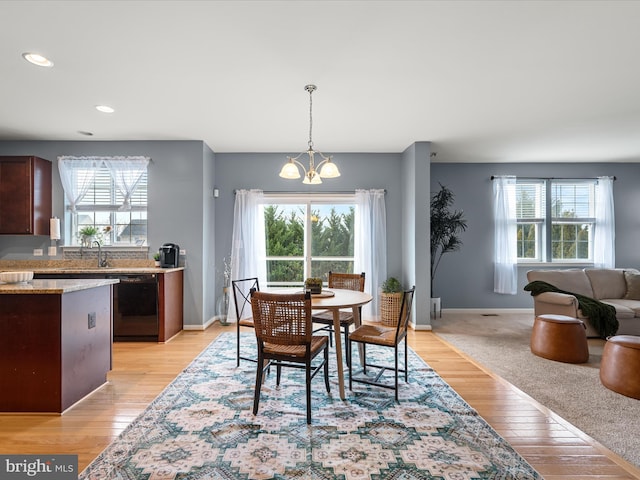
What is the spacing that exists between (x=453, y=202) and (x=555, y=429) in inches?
170

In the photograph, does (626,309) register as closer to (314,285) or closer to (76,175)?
(314,285)

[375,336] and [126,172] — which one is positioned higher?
[126,172]

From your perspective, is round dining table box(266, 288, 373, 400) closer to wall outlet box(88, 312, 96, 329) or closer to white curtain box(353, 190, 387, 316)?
wall outlet box(88, 312, 96, 329)

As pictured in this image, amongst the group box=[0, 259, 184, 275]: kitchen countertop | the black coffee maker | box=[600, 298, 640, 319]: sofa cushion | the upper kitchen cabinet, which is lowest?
box=[600, 298, 640, 319]: sofa cushion

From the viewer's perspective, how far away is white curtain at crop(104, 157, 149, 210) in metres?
4.74

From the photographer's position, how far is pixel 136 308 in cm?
416

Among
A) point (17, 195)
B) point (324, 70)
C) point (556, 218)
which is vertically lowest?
point (556, 218)

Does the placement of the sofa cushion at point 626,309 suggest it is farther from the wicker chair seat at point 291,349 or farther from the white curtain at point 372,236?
the wicker chair seat at point 291,349

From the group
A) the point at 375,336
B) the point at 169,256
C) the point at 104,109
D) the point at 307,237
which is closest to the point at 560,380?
the point at 375,336

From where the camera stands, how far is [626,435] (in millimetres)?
2154

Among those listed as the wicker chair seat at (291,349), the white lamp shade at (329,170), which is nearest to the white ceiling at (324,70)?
the white lamp shade at (329,170)

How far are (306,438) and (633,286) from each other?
5.25 m

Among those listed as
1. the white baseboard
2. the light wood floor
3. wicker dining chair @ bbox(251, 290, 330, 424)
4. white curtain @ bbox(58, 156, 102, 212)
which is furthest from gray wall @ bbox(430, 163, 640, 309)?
white curtain @ bbox(58, 156, 102, 212)

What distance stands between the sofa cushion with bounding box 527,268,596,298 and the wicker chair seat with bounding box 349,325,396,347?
3.08 meters
